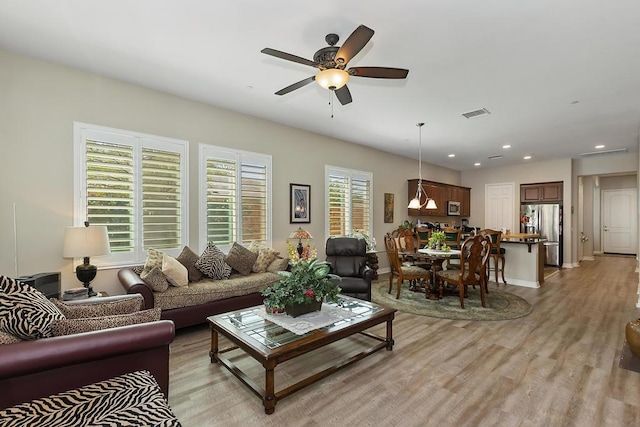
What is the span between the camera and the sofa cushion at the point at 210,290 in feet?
10.4

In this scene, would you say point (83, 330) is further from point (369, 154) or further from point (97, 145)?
point (369, 154)

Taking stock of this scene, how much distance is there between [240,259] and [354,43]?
10.1 ft

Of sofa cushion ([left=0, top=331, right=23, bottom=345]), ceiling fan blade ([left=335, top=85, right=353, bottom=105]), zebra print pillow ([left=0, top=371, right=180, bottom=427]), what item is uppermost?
ceiling fan blade ([left=335, top=85, right=353, bottom=105])

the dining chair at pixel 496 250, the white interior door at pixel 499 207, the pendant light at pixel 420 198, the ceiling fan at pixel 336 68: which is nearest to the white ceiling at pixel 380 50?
the ceiling fan at pixel 336 68

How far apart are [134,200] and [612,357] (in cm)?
540

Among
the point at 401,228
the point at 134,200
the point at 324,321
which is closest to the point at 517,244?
the point at 401,228

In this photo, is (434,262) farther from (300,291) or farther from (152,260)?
(152,260)

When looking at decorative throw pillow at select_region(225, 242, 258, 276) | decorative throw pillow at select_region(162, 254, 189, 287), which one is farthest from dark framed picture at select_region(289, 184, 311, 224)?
decorative throw pillow at select_region(162, 254, 189, 287)

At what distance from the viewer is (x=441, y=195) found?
820 cm

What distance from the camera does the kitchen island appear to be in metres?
5.56

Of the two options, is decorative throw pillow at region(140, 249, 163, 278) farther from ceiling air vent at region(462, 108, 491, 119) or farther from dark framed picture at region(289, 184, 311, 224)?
ceiling air vent at region(462, 108, 491, 119)

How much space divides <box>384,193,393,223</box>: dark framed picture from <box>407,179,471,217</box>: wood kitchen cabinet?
0.78 m

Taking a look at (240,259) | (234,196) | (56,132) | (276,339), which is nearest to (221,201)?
(234,196)

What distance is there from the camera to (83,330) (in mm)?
1605
